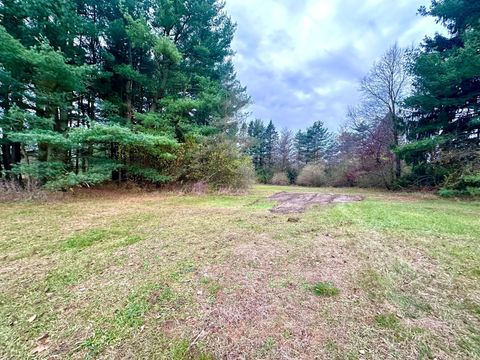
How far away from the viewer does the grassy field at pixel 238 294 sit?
4.55 feet

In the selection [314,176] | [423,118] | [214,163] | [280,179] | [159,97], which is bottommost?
[280,179]

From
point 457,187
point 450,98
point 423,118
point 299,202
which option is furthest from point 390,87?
point 299,202

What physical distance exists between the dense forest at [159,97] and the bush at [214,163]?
5cm

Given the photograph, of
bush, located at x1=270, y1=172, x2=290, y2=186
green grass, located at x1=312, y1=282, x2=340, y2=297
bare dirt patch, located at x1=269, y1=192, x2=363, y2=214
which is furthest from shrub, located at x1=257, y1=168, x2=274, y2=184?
green grass, located at x1=312, y1=282, x2=340, y2=297

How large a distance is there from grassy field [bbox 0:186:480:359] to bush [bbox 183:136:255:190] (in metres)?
6.52

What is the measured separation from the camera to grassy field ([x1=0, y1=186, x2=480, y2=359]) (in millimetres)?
1386

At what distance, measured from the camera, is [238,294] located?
1960 millimetres

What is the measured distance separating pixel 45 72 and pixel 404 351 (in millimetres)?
9869

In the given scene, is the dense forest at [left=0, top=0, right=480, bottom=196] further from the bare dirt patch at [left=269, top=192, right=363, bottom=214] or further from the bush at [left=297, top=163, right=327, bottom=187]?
the bush at [left=297, top=163, right=327, bottom=187]

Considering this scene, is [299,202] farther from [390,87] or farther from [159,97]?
[390,87]

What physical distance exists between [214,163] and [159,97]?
4312 millimetres

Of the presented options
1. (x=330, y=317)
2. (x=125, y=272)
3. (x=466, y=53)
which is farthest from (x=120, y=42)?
(x=466, y=53)

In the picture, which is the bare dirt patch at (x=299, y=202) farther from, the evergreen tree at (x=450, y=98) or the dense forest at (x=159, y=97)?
the evergreen tree at (x=450, y=98)

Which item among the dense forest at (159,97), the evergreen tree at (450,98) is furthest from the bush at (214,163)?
the evergreen tree at (450,98)
